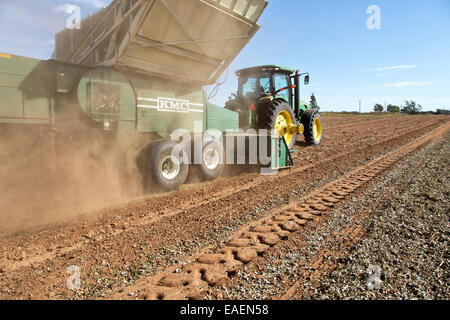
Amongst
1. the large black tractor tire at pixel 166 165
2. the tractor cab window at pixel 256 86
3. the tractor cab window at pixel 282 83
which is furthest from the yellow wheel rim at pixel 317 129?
the large black tractor tire at pixel 166 165

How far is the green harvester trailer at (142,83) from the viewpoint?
3.84 metres

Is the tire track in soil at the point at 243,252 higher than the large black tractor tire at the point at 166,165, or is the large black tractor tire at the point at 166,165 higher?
the large black tractor tire at the point at 166,165

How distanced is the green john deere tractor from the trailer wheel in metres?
1.90

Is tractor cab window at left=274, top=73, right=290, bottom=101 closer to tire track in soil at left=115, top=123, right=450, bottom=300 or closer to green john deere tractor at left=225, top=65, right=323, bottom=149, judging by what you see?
green john deere tractor at left=225, top=65, right=323, bottom=149

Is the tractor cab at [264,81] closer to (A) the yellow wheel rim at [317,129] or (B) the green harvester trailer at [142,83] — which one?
(B) the green harvester trailer at [142,83]

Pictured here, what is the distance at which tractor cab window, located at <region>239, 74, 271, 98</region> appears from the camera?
7.94 meters

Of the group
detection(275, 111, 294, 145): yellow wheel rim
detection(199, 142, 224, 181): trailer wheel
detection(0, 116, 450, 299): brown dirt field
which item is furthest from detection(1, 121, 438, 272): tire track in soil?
detection(275, 111, 294, 145): yellow wheel rim

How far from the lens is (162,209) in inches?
153

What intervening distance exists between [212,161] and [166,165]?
125 cm

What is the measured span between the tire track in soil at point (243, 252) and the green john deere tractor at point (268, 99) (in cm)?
348

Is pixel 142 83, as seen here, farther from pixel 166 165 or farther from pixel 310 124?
→ pixel 310 124

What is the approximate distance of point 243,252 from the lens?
8.21ft

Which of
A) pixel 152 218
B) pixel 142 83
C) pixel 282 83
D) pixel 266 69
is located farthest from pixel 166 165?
pixel 282 83
